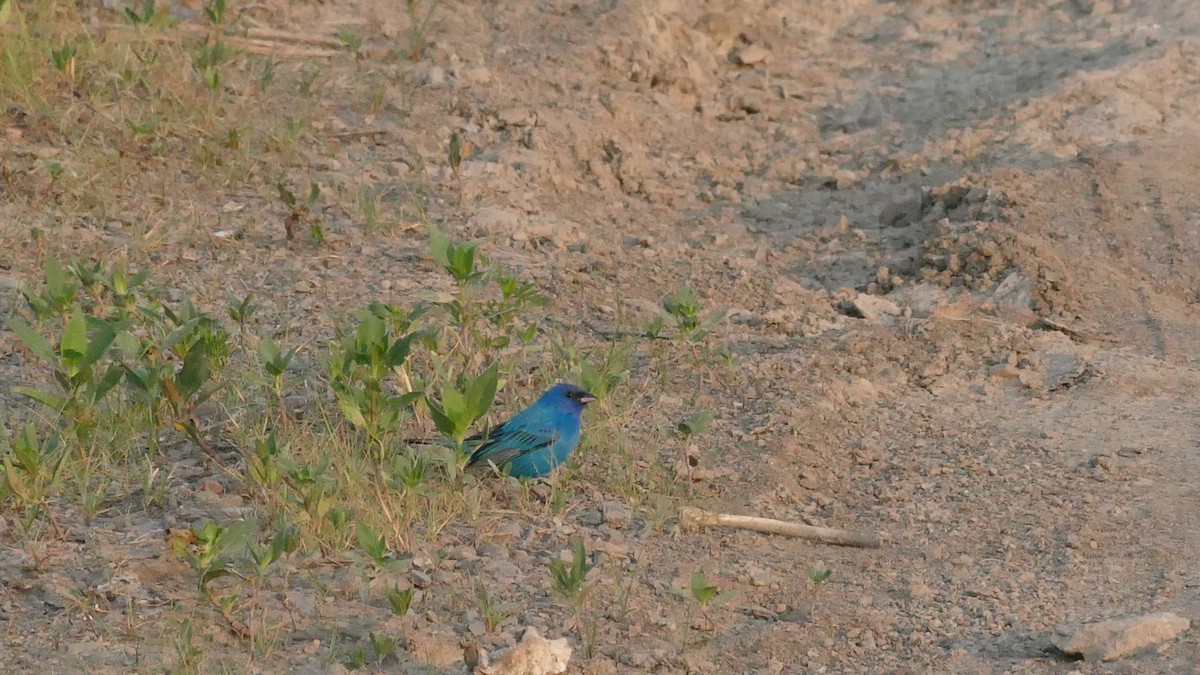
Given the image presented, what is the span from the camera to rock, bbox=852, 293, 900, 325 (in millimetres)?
5570

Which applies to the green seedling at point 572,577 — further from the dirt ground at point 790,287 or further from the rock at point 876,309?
the rock at point 876,309

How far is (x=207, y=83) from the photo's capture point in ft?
20.3

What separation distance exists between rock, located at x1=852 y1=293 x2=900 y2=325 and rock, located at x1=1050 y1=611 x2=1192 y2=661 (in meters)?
2.11

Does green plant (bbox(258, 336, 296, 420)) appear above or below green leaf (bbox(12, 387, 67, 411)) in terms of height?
above

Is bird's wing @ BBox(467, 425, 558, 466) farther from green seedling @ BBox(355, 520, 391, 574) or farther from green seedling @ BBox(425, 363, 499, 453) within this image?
green seedling @ BBox(355, 520, 391, 574)

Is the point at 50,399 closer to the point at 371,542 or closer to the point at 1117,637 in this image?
the point at 371,542

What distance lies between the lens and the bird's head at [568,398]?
4293 mm

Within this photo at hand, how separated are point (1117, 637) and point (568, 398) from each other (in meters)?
1.56

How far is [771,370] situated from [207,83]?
2632 millimetres

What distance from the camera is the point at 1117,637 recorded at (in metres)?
3.52

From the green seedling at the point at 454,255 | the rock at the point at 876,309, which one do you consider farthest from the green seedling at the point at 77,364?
the rock at the point at 876,309

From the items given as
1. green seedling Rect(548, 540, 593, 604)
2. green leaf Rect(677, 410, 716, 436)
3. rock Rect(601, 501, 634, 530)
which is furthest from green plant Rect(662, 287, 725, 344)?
green seedling Rect(548, 540, 593, 604)

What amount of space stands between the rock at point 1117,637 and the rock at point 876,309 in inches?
83.2

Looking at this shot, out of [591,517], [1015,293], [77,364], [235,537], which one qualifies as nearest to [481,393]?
[591,517]
